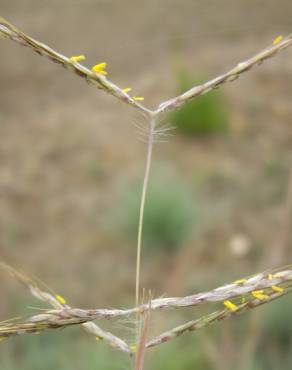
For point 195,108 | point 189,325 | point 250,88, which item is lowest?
point 189,325

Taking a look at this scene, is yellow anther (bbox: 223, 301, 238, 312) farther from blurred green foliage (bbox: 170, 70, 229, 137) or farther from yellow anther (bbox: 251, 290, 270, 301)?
blurred green foliage (bbox: 170, 70, 229, 137)

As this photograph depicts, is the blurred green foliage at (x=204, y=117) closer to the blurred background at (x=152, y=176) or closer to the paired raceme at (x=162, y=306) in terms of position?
the blurred background at (x=152, y=176)

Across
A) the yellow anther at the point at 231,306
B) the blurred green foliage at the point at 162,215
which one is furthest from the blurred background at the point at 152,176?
the yellow anther at the point at 231,306

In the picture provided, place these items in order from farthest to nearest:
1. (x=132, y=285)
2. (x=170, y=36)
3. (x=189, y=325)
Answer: (x=170, y=36) → (x=132, y=285) → (x=189, y=325)

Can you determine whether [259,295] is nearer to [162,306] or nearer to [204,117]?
[162,306]

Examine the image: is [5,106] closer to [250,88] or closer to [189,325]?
[250,88]

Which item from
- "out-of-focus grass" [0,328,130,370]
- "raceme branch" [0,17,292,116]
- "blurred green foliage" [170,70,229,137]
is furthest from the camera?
"blurred green foliage" [170,70,229,137]

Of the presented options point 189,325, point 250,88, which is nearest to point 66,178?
point 250,88

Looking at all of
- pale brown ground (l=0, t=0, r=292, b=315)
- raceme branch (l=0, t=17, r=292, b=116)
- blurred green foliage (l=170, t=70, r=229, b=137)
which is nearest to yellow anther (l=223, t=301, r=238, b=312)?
raceme branch (l=0, t=17, r=292, b=116)
